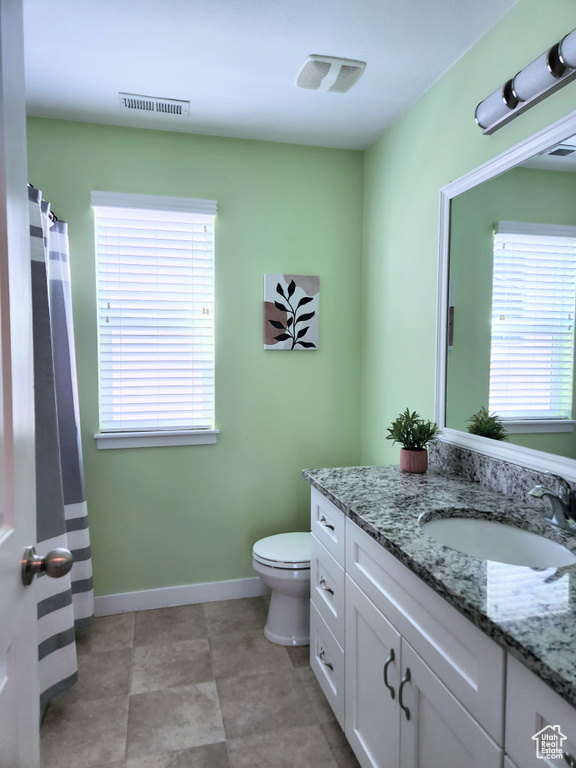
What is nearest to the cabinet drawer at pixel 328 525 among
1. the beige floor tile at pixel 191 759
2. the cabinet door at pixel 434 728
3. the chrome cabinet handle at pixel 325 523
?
the chrome cabinet handle at pixel 325 523

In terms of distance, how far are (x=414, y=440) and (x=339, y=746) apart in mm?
1143

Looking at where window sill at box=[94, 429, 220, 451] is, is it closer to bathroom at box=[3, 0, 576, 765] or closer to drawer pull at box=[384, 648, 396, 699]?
bathroom at box=[3, 0, 576, 765]

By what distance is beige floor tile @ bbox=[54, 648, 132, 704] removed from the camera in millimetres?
2059

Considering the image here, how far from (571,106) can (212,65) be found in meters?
Result: 1.36

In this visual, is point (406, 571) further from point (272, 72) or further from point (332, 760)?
point (272, 72)

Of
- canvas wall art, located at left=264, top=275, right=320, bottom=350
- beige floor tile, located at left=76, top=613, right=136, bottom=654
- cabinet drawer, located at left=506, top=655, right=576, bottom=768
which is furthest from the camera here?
canvas wall art, located at left=264, top=275, right=320, bottom=350

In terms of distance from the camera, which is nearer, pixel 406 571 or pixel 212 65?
pixel 406 571

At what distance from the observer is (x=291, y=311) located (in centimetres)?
284

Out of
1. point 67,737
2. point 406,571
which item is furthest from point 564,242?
point 67,737

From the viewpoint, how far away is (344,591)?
68.2 inches

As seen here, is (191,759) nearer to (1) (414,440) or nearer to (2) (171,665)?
(2) (171,665)

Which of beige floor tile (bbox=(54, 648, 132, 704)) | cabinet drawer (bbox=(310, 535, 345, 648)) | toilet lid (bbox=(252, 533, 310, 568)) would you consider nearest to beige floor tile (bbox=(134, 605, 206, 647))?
beige floor tile (bbox=(54, 648, 132, 704))

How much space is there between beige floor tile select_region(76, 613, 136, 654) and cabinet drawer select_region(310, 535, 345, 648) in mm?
1020

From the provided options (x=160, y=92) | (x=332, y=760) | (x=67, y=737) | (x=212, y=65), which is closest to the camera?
(x=332, y=760)
